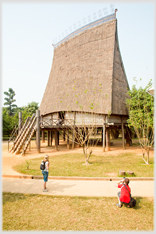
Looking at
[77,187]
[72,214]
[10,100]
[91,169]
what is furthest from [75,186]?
[10,100]

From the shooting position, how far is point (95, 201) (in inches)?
203

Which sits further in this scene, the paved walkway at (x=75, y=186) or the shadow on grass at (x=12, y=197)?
the paved walkway at (x=75, y=186)

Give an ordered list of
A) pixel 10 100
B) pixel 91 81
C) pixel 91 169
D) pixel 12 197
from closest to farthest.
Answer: pixel 12 197 → pixel 91 169 → pixel 91 81 → pixel 10 100

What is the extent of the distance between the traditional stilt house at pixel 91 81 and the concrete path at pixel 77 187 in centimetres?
943

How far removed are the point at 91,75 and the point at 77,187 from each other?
1490 cm

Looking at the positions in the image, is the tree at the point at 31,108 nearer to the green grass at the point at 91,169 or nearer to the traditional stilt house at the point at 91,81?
the traditional stilt house at the point at 91,81

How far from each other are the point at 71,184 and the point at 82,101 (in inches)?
499

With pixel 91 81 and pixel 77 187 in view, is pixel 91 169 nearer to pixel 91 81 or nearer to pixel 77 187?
pixel 77 187

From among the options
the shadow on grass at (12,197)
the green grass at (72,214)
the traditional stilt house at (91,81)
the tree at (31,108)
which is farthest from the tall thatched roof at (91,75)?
the tree at (31,108)

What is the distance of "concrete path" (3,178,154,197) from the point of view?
574 cm

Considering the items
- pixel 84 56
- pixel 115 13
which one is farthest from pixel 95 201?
pixel 115 13

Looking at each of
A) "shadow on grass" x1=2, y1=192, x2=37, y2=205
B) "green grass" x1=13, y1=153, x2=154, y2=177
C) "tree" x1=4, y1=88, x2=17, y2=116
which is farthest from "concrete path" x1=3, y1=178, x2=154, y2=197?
"tree" x1=4, y1=88, x2=17, y2=116

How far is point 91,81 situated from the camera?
19.0 m

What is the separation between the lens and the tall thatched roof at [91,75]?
1791 centimetres
